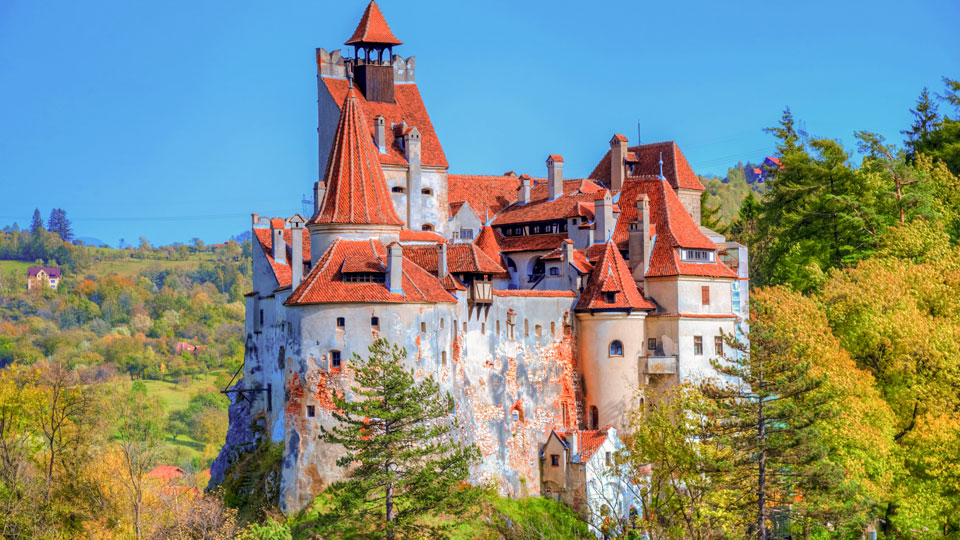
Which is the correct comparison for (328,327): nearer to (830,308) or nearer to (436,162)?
(436,162)

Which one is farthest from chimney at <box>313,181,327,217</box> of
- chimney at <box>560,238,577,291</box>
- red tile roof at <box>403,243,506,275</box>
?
chimney at <box>560,238,577,291</box>

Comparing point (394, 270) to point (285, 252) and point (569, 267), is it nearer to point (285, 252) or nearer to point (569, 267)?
point (285, 252)

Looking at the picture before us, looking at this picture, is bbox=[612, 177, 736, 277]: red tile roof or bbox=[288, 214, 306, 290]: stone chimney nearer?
bbox=[288, 214, 306, 290]: stone chimney

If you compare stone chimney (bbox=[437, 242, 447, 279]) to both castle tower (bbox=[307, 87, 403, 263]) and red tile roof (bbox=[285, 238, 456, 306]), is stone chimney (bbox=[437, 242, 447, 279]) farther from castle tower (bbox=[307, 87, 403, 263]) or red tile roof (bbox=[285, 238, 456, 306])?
castle tower (bbox=[307, 87, 403, 263])

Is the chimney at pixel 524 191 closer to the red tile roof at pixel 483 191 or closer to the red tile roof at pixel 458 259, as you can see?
the red tile roof at pixel 483 191

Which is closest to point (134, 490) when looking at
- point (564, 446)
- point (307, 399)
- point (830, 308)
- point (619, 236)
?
point (307, 399)

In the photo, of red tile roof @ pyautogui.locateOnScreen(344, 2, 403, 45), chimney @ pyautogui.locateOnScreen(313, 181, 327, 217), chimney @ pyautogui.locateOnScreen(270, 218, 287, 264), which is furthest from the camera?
red tile roof @ pyautogui.locateOnScreen(344, 2, 403, 45)

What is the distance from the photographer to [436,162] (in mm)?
83125

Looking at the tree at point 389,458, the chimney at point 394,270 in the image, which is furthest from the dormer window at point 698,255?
the tree at point 389,458

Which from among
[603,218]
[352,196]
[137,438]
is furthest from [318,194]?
[137,438]

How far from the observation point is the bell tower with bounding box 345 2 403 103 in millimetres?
84312

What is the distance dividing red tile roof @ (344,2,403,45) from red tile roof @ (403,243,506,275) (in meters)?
18.3

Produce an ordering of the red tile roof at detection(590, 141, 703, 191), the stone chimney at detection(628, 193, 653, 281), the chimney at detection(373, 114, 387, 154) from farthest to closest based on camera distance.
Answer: the red tile roof at detection(590, 141, 703, 191) < the chimney at detection(373, 114, 387, 154) < the stone chimney at detection(628, 193, 653, 281)

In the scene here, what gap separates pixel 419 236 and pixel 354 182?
10010 mm
